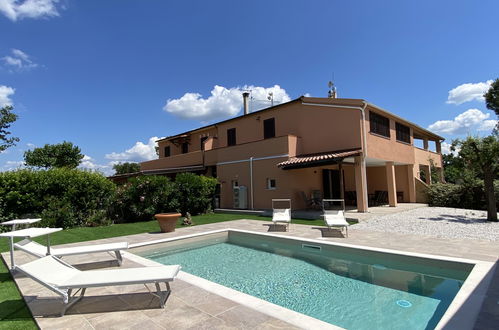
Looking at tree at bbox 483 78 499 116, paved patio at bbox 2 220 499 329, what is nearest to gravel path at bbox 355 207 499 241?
paved patio at bbox 2 220 499 329

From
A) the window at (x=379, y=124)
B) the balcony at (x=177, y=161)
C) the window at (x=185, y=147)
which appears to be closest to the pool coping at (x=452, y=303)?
the window at (x=379, y=124)

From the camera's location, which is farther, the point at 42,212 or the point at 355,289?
the point at 42,212

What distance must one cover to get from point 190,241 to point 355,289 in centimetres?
643

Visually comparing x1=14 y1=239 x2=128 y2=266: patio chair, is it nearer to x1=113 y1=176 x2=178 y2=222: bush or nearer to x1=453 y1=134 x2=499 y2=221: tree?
x1=113 y1=176 x2=178 y2=222: bush

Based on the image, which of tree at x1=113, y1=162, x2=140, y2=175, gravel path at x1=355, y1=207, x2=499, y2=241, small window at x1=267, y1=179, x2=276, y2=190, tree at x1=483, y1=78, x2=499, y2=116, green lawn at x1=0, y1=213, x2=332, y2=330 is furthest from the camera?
tree at x1=113, y1=162, x2=140, y2=175

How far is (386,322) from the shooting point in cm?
432

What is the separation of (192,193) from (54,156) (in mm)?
36894

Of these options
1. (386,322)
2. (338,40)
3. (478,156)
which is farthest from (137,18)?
(478,156)

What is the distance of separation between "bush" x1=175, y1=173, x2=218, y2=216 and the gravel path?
33.2 feet

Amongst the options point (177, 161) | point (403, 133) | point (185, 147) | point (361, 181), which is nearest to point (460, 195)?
point (403, 133)

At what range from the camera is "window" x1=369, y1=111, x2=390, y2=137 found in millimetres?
17005

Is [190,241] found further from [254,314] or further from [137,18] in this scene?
[137,18]

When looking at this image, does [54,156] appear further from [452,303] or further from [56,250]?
[452,303]

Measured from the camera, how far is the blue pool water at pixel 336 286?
4547 mm
